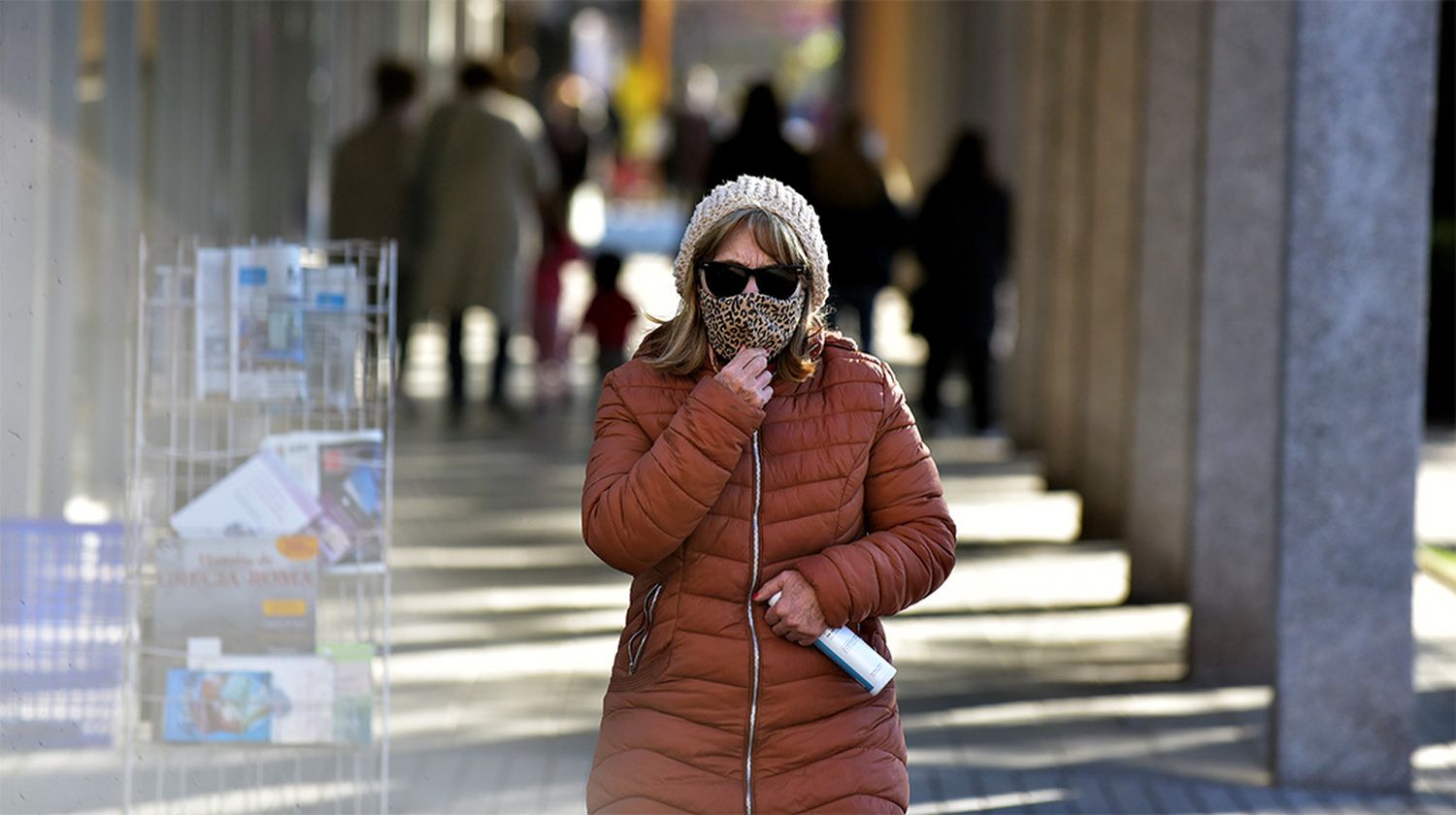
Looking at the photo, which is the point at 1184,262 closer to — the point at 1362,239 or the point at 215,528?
the point at 1362,239

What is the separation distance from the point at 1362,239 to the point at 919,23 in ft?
73.1

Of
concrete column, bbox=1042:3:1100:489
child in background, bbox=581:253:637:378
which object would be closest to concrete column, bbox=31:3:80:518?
concrete column, bbox=1042:3:1100:489

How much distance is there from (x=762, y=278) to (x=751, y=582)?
19.6 inches

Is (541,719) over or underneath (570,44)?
underneath

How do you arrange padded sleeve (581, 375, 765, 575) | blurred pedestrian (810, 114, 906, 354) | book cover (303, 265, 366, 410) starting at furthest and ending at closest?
blurred pedestrian (810, 114, 906, 354), book cover (303, 265, 366, 410), padded sleeve (581, 375, 765, 575)

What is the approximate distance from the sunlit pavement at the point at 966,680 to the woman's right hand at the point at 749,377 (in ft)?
8.70

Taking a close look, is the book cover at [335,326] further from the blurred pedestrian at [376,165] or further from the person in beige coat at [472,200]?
the person in beige coat at [472,200]

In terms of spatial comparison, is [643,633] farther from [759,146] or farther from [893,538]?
[759,146]

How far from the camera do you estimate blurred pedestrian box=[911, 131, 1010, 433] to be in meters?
14.1

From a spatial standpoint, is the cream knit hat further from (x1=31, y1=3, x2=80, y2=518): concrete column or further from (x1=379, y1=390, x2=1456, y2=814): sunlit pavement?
(x1=31, y1=3, x2=80, y2=518): concrete column

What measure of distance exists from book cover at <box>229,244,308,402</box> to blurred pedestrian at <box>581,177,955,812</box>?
1344 millimetres

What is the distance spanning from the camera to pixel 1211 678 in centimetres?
802

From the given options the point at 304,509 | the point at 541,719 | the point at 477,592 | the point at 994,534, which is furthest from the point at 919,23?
the point at 304,509

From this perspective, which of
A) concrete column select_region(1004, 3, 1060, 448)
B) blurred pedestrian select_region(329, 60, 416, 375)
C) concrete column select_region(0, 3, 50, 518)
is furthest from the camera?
concrete column select_region(1004, 3, 1060, 448)
